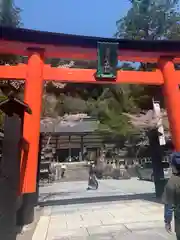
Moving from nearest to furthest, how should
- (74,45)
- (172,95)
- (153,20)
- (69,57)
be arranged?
(74,45)
(172,95)
(69,57)
(153,20)

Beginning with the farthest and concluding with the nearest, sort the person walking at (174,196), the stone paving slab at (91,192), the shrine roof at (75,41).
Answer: the stone paving slab at (91,192) → the shrine roof at (75,41) → the person walking at (174,196)

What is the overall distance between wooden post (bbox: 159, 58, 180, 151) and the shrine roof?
478mm

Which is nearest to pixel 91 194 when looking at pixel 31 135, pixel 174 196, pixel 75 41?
pixel 31 135

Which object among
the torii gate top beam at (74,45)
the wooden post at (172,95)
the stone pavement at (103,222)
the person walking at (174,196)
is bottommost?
the stone pavement at (103,222)

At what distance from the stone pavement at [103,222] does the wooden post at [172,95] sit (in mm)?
2414

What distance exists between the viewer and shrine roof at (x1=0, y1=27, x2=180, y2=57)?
831cm

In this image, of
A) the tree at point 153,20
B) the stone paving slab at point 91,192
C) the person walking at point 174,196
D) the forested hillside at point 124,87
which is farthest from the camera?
the tree at point 153,20

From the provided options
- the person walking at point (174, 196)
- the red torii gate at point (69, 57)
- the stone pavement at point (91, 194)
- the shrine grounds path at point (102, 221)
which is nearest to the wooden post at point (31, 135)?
the red torii gate at point (69, 57)

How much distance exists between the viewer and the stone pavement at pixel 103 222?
200 inches

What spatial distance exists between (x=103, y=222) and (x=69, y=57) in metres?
5.65

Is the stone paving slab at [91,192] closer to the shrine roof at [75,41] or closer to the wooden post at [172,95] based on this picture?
the wooden post at [172,95]

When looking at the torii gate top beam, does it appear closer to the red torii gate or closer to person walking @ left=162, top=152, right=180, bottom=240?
the red torii gate

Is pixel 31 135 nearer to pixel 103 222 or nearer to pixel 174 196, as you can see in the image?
pixel 103 222

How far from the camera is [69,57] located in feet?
30.6
